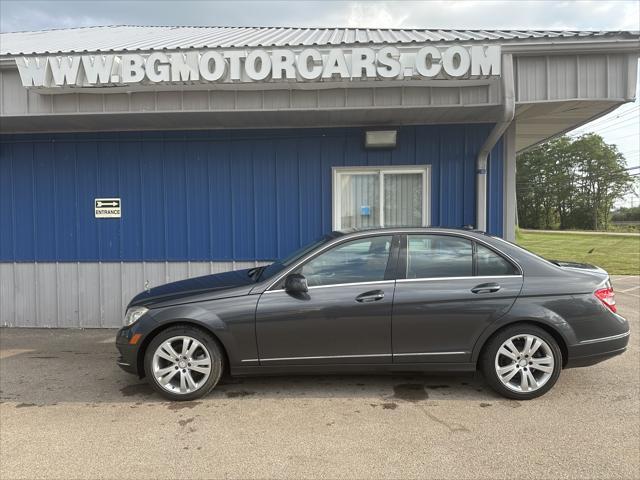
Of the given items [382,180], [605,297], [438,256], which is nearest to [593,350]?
[605,297]

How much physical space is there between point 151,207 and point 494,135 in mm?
5005

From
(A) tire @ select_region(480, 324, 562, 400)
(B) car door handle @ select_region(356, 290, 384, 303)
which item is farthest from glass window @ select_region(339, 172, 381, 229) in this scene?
(A) tire @ select_region(480, 324, 562, 400)

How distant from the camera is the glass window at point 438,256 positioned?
407 cm

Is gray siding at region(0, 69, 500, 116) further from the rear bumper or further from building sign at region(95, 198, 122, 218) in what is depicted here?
the rear bumper

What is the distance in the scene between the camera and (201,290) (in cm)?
420

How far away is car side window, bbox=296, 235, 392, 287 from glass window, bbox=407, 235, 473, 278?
0.24 meters

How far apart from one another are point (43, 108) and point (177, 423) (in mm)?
4571

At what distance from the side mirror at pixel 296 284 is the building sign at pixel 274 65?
256cm

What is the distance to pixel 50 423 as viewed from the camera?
3660 mm

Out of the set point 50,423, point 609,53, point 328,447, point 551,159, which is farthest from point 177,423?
point 551,159

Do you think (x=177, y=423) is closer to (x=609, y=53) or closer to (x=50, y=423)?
(x=50, y=423)

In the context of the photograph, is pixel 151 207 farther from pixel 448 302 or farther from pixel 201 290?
pixel 448 302

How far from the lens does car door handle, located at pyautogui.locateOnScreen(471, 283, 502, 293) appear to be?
396 cm

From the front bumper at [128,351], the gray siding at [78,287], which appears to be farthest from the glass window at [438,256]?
the gray siding at [78,287]
